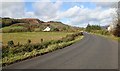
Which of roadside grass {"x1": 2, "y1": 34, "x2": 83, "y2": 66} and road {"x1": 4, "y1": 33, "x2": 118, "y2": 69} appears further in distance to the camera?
roadside grass {"x1": 2, "y1": 34, "x2": 83, "y2": 66}

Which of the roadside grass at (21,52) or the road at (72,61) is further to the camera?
the roadside grass at (21,52)

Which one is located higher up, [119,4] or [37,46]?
[119,4]

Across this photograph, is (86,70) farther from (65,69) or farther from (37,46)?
(37,46)

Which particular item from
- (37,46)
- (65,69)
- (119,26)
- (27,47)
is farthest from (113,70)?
(119,26)

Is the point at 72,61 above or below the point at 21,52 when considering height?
above

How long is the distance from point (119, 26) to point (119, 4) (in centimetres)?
619

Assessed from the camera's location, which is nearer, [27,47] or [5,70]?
[5,70]

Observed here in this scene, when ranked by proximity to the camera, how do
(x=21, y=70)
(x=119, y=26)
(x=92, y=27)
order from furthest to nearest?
1. (x=92, y=27)
2. (x=119, y=26)
3. (x=21, y=70)

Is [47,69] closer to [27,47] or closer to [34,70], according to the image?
[34,70]

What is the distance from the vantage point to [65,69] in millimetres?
12352

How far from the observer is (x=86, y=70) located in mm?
12055

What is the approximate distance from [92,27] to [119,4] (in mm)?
121239

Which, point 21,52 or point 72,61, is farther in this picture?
point 21,52

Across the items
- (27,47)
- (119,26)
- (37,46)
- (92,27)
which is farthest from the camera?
(92,27)
